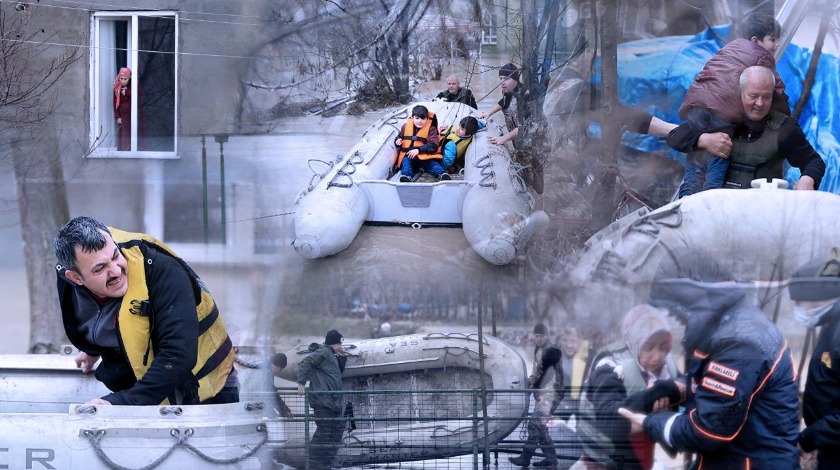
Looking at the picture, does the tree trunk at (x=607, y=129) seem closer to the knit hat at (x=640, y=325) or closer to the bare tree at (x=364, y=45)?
the knit hat at (x=640, y=325)

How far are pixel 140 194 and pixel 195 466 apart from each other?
127 centimetres

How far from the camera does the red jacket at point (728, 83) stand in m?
2.92

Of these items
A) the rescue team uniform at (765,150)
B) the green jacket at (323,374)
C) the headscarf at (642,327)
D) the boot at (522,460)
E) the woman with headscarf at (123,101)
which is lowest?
the boot at (522,460)

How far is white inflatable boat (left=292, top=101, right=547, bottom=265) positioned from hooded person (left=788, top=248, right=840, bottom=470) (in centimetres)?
84

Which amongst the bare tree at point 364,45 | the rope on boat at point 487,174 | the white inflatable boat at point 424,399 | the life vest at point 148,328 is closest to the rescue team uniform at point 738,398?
the white inflatable boat at point 424,399

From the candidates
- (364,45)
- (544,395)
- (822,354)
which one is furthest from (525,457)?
(364,45)

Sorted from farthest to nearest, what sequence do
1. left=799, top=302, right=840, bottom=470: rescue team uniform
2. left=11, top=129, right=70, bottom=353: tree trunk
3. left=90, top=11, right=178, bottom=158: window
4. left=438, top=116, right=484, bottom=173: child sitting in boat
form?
left=11, top=129, right=70, bottom=353: tree trunk < left=90, top=11, right=178, bottom=158: window < left=438, top=116, right=484, bottom=173: child sitting in boat < left=799, top=302, right=840, bottom=470: rescue team uniform

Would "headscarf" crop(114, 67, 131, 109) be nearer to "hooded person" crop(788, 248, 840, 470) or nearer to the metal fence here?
the metal fence

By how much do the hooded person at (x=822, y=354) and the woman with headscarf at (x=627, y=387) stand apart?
39 centimetres

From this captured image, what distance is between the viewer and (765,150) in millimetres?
2975

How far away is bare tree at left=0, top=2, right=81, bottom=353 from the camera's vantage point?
12.0 feet

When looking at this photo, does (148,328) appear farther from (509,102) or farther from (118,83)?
(509,102)

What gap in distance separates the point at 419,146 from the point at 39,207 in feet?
5.60

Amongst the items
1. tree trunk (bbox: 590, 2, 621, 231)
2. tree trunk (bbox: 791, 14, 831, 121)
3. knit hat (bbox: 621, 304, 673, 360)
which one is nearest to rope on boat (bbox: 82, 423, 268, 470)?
knit hat (bbox: 621, 304, 673, 360)
